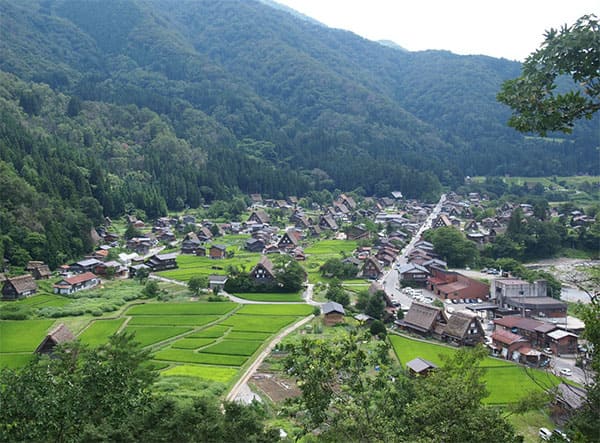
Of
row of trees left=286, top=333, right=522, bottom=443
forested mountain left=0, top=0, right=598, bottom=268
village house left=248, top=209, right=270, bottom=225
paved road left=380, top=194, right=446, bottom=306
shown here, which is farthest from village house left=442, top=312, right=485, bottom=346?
village house left=248, top=209, right=270, bottom=225

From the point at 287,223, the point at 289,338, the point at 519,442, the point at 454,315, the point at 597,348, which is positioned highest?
the point at 597,348

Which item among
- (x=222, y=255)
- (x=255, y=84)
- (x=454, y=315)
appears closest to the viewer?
(x=454, y=315)

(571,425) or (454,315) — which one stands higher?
(571,425)

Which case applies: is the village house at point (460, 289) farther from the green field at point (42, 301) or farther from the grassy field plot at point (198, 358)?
the green field at point (42, 301)

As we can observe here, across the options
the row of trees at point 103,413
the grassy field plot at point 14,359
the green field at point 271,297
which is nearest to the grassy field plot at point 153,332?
the grassy field plot at point 14,359

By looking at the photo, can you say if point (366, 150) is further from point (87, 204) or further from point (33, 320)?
point (33, 320)

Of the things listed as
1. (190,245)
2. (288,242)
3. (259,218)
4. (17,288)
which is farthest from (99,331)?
(259,218)

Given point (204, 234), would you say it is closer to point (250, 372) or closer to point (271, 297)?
point (271, 297)

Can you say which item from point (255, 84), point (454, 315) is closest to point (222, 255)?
point (454, 315)

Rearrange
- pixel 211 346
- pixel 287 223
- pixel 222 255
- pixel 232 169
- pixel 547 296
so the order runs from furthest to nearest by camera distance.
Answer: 1. pixel 232 169
2. pixel 287 223
3. pixel 222 255
4. pixel 547 296
5. pixel 211 346
